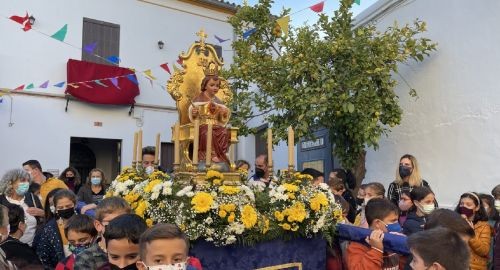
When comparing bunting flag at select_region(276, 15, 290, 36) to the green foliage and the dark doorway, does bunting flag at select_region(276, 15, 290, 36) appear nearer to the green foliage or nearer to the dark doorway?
the green foliage

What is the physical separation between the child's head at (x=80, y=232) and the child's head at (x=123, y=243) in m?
0.73

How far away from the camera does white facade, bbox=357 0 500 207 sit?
5.79 metres

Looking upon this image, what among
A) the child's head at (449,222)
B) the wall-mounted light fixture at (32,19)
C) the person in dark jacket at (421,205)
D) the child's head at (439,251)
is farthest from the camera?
the wall-mounted light fixture at (32,19)

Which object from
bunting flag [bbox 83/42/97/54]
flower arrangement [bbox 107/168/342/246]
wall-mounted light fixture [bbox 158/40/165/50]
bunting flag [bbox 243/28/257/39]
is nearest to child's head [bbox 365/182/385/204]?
flower arrangement [bbox 107/168/342/246]

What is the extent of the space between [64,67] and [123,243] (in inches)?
366

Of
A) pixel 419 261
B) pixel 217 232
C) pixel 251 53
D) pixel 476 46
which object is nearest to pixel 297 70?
pixel 251 53

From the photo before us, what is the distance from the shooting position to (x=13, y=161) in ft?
32.1

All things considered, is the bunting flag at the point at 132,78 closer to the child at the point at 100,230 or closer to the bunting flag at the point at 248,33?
the bunting flag at the point at 248,33

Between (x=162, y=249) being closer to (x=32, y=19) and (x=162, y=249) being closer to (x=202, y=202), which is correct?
(x=202, y=202)

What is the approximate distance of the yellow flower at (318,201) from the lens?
Result: 3.25 meters

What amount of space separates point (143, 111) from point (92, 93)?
1.45 metres

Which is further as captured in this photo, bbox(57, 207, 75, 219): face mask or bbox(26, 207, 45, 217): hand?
bbox(26, 207, 45, 217): hand

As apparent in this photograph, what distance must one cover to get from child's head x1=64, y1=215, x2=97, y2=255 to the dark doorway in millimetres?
9423

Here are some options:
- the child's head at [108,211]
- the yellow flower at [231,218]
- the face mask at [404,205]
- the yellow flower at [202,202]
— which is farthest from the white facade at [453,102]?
the child's head at [108,211]
